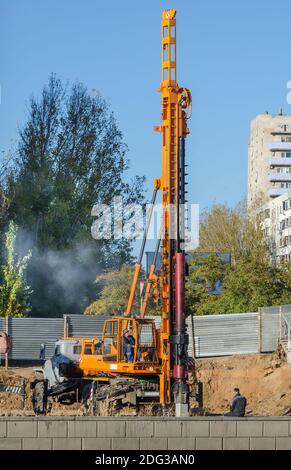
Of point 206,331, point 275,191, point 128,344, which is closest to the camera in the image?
point 128,344

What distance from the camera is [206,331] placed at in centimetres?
4312

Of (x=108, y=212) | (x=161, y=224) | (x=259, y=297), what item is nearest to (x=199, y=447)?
(x=161, y=224)

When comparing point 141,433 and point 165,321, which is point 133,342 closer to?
point 165,321

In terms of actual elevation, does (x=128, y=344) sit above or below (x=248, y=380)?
above

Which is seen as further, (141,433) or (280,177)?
(280,177)

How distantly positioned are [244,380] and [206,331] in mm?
3906

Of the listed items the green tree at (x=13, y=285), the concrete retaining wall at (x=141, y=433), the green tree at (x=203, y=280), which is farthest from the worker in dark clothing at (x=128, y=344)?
the green tree at (x=203, y=280)

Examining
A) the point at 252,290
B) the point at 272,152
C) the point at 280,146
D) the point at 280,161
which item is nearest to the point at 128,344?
the point at 252,290

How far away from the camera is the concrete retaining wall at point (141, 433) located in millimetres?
18250

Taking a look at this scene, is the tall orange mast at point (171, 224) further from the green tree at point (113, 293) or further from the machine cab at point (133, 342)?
the green tree at point (113, 293)
